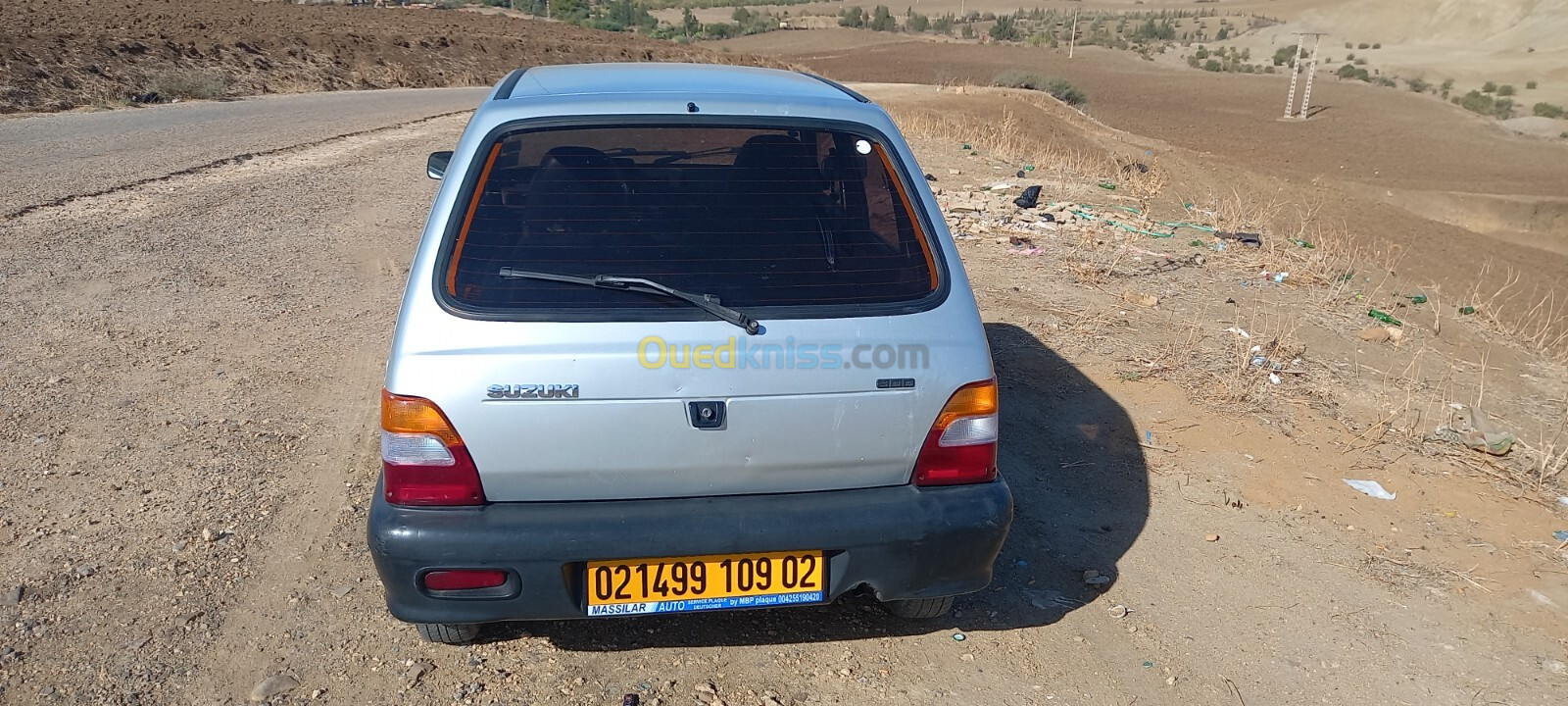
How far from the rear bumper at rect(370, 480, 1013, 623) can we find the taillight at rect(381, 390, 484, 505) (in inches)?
1.7

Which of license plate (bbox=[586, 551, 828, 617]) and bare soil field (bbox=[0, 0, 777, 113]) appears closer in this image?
license plate (bbox=[586, 551, 828, 617])

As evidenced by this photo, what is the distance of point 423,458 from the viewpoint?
8.91 ft

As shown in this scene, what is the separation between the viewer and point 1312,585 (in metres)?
3.77

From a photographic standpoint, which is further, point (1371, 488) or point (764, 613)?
point (1371, 488)

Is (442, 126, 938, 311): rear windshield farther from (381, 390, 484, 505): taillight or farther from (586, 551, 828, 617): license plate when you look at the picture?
(586, 551, 828, 617): license plate

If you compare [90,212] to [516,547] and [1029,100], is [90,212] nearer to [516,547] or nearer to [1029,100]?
[516,547]

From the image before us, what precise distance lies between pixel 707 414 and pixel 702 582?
47 centimetres

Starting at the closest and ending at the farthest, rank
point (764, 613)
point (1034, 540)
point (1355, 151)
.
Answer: point (764, 613), point (1034, 540), point (1355, 151)

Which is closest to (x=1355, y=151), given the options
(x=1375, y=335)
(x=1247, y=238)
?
(x=1247, y=238)

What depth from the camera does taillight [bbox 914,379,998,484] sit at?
2895 mm

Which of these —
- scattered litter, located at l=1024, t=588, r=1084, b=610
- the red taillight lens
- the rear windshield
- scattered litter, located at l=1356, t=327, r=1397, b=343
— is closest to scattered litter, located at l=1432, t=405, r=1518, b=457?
scattered litter, located at l=1356, t=327, r=1397, b=343

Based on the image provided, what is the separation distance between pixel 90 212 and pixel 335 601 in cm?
711

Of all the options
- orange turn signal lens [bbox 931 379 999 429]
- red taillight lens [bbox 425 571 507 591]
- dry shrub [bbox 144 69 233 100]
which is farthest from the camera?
dry shrub [bbox 144 69 233 100]

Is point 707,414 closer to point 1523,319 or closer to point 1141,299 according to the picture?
point 1141,299
